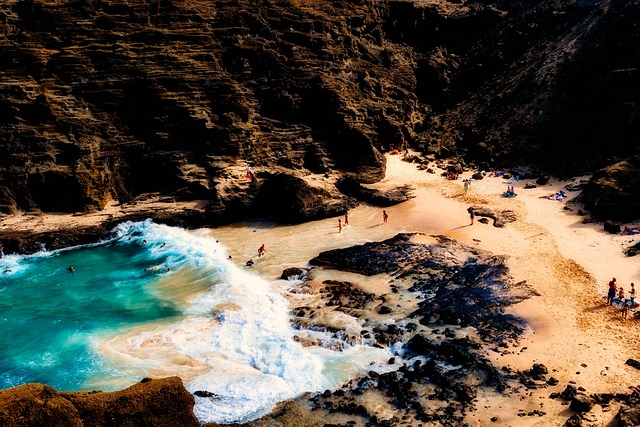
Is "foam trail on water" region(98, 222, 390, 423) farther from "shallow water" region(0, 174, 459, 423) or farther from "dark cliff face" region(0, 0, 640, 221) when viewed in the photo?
"dark cliff face" region(0, 0, 640, 221)

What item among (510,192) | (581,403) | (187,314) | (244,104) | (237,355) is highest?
(244,104)

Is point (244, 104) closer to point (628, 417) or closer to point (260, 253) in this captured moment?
point (260, 253)

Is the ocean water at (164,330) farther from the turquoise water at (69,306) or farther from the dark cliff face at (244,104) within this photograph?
the dark cliff face at (244,104)

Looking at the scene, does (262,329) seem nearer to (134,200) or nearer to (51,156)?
(134,200)

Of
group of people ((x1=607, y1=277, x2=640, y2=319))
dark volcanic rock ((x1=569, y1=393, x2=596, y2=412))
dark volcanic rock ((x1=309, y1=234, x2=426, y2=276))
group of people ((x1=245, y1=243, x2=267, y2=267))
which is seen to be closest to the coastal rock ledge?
dark volcanic rock ((x1=569, y1=393, x2=596, y2=412))

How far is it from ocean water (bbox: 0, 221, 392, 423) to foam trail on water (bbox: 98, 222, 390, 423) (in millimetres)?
43

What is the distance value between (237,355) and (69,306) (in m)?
10.9

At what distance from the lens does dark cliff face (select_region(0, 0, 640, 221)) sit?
116ft

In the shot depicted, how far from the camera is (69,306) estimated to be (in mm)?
25859

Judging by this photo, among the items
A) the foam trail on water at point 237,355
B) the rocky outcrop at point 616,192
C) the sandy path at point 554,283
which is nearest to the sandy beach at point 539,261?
the sandy path at point 554,283

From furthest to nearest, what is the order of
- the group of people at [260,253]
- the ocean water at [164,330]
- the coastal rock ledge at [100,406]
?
1. the group of people at [260,253]
2. the ocean water at [164,330]
3. the coastal rock ledge at [100,406]

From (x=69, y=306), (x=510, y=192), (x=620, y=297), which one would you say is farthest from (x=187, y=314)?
(x=510, y=192)

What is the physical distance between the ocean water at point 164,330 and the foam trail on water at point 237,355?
0.14 feet

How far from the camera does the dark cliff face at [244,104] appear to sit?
3544cm
